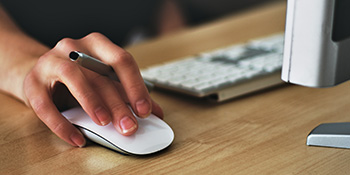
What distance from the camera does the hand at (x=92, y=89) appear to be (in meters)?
0.47

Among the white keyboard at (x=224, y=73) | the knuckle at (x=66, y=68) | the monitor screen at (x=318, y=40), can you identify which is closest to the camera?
the monitor screen at (x=318, y=40)

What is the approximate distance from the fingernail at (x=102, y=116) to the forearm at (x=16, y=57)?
0.21 m

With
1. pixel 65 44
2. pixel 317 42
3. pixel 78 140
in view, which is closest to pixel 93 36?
pixel 65 44

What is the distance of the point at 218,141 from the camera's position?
487mm

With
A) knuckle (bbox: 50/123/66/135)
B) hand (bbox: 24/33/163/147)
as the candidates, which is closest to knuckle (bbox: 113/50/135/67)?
hand (bbox: 24/33/163/147)

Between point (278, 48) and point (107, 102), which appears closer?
point (107, 102)

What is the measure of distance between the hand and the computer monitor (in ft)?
0.61

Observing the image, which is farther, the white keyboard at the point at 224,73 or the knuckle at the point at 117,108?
the white keyboard at the point at 224,73

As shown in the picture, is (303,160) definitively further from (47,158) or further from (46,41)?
(46,41)

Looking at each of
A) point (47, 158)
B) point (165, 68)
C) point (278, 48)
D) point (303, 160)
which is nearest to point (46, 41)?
point (165, 68)

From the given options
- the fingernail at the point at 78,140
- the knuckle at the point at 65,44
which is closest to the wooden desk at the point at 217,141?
the fingernail at the point at 78,140

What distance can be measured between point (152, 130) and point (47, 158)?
13 centimetres

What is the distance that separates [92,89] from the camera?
482 millimetres

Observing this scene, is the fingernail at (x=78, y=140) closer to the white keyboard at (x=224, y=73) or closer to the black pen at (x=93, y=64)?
the black pen at (x=93, y=64)
